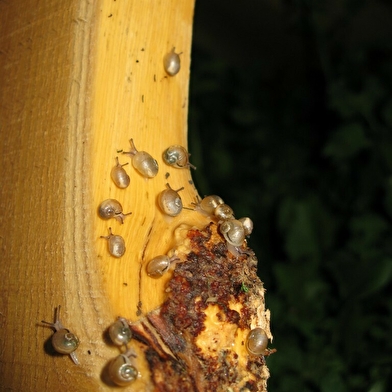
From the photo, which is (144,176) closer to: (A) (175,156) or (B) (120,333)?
(A) (175,156)

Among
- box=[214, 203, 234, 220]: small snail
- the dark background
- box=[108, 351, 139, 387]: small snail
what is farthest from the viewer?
the dark background

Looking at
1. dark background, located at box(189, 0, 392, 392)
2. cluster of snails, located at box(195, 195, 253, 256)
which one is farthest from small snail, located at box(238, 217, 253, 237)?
dark background, located at box(189, 0, 392, 392)

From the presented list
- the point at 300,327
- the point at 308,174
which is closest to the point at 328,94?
the point at 308,174

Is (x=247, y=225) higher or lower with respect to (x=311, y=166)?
lower

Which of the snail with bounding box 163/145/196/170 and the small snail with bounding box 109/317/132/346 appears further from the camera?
the snail with bounding box 163/145/196/170

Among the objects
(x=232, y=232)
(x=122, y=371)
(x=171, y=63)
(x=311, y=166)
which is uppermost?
(x=311, y=166)

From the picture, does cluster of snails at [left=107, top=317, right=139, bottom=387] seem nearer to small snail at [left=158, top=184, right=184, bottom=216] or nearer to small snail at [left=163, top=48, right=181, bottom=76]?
small snail at [left=158, top=184, right=184, bottom=216]

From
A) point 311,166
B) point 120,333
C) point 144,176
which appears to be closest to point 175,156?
point 144,176
